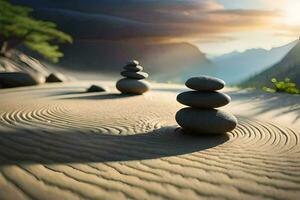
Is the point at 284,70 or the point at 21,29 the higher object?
the point at 284,70

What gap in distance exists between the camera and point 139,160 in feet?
14.0


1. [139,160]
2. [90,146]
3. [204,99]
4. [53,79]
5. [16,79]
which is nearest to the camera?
[139,160]

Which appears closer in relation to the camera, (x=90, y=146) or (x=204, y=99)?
(x=90, y=146)

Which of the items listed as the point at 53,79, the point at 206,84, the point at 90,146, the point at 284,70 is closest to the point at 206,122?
the point at 206,84

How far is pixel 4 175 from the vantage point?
338 cm

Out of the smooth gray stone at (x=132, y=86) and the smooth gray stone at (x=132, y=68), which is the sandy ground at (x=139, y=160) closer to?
the smooth gray stone at (x=132, y=86)

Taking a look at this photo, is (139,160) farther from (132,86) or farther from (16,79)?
(16,79)

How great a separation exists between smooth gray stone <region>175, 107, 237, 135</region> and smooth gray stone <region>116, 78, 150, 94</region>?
22.1 feet

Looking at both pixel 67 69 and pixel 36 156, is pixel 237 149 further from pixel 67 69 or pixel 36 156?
pixel 67 69

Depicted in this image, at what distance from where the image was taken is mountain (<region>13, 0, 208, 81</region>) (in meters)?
39.5

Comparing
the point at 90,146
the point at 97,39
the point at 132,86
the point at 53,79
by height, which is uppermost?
the point at 97,39

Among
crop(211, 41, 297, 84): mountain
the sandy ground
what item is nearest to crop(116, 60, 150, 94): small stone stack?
the sandy ground

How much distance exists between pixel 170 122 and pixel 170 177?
3.76 meters

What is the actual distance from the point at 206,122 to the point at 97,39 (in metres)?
37.5
